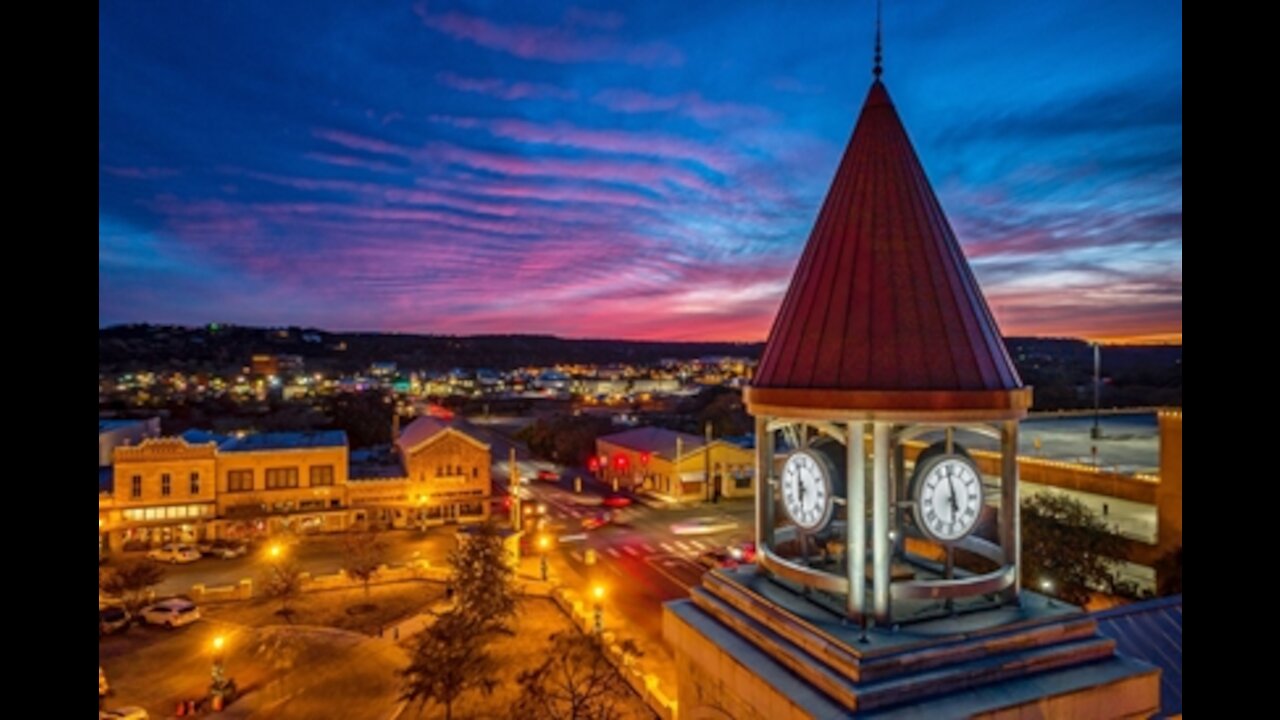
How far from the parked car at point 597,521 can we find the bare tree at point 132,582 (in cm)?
2380

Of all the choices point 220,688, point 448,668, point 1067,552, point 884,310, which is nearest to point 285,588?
point 220,688

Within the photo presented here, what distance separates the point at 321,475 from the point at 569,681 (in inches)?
1303

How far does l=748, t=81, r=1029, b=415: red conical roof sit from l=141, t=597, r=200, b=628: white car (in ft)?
103

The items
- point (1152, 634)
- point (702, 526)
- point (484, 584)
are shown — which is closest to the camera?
point (1152, 634)

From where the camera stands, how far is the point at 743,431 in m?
82.1

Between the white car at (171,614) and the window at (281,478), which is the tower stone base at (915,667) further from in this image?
the window at (281,478)

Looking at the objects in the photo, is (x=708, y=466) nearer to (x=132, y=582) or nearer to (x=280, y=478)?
(x=280, y=478)

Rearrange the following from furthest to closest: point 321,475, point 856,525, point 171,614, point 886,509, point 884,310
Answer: point 321,475
point 171,614
point 884,310
point 856,525
point 886,509

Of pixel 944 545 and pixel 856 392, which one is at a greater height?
pixel 856 392

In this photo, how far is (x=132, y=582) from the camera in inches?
1214

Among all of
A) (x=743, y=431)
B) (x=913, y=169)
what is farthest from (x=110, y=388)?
(x=913, y=169)

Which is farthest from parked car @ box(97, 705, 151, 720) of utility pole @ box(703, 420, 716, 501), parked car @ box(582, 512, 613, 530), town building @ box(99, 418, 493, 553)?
utility pole @ box(703, 420, 716, 501)
